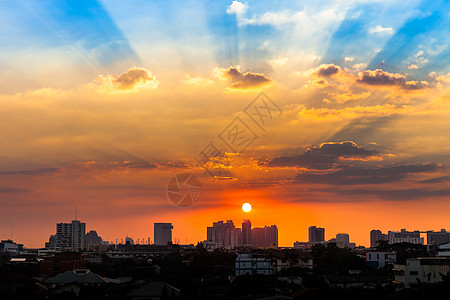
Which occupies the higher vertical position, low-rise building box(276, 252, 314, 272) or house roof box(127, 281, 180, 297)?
house roof box(127, 281, 180, 297)

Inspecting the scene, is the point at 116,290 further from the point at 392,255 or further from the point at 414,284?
the point at 392,255

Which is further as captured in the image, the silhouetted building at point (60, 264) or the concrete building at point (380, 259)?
the concrete building at point (380, 259)

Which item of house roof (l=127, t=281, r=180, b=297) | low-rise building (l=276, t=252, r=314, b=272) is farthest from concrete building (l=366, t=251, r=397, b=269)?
house roof (l=127, t=281, r=180, b=297)

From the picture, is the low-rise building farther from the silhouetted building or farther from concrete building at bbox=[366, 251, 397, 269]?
the silhouetted building

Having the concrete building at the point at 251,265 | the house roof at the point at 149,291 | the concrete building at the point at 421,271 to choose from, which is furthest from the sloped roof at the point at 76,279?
the concrete building at the point at 421,271

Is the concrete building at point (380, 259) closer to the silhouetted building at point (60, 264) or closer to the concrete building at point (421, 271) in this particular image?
the concrete building at point (421, 271)

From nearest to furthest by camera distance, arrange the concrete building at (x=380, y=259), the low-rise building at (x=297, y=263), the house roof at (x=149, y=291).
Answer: the house roof at (x=149, y=291) → the low-rise building at (x=297, y=263) → the concrete building at (x=380, y=259)

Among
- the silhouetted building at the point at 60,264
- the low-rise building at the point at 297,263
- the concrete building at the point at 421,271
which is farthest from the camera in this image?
the low-rise building at the point at 297,263

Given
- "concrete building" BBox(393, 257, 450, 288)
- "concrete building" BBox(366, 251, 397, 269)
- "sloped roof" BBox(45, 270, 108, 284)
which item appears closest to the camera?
"concrete building" BBox(393, 257, 450, 288)

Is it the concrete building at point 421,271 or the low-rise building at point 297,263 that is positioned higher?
the concrete building at point 421,271

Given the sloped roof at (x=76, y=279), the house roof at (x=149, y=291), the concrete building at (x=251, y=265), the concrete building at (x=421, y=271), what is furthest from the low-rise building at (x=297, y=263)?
the house roof at (x=149, y=291)

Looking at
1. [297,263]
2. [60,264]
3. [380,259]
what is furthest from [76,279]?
[380,259]
